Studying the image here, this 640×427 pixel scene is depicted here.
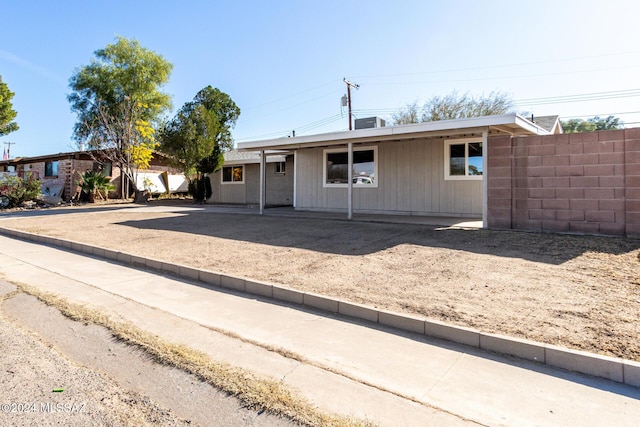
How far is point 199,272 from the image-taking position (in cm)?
562

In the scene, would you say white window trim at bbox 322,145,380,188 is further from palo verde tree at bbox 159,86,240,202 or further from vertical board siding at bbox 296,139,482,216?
palo verde tree at bbox 159,86,240,202

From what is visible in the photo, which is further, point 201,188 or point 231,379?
point 201,188

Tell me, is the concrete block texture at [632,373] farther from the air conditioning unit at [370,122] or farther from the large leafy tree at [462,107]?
the large leafy tree at [462,107]

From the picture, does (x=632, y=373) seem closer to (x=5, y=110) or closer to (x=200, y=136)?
(x=200, y=136)

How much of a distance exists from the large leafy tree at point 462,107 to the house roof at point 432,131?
16.9m

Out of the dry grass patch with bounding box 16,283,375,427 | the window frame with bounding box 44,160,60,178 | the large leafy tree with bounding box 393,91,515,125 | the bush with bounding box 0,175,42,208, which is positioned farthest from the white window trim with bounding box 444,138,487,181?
the window frame with bounding box 44,160,60,178

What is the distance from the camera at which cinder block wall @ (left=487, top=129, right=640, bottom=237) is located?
6949 mm

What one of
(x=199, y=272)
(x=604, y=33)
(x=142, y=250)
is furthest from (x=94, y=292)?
(x=604, y=33)

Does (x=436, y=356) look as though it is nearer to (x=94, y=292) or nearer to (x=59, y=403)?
(x=59, y=403)

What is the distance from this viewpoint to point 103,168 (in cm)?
2347

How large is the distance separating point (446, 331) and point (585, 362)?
41.7 inches

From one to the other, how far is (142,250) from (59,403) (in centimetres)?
540

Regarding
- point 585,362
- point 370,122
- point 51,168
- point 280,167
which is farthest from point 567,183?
point 51,168

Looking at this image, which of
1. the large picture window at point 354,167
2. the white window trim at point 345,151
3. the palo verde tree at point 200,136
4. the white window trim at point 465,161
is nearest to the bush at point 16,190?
the palo verde tree at point 200,136
